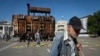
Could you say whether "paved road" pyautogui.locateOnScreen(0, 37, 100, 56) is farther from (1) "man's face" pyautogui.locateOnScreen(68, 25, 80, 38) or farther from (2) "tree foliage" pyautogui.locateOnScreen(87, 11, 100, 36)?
(2) "tree foliage" pyautogui.locateOnScreen(87, 11, 100, 36)

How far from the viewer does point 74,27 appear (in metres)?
3.85

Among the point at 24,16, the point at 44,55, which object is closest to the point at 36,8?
the point at 24,16

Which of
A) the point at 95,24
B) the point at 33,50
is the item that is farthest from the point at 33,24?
the point at 95,24

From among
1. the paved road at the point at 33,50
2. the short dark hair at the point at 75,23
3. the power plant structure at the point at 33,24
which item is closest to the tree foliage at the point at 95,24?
the power plant structure at the point at 33,24

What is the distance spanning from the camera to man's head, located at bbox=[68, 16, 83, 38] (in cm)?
380

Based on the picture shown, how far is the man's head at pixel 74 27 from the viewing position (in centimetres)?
380

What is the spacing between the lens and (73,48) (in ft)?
12.5

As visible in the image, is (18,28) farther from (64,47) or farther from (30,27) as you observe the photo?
(64,47)

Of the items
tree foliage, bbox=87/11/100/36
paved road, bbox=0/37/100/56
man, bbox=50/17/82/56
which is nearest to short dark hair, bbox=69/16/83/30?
man, bbox=50/17/82/56

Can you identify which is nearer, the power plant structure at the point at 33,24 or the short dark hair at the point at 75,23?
the short dark hair at the point at 75,23

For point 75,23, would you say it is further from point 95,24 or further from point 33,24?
point 95,24

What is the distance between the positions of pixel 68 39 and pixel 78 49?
0.81ft

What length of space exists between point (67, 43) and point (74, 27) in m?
0.23

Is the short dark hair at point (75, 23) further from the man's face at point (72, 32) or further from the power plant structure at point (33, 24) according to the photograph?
the power plant structure at point (33, 24)
